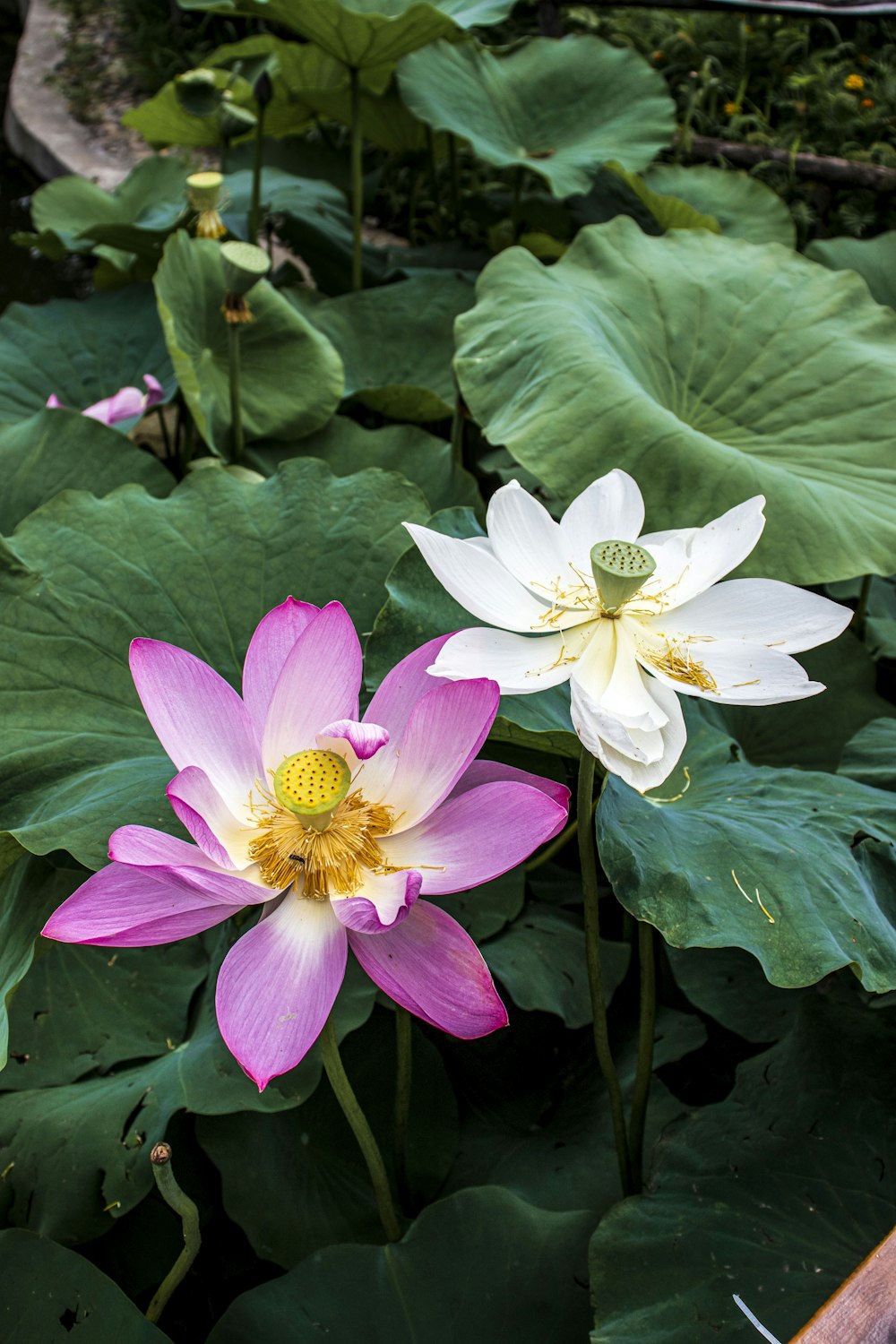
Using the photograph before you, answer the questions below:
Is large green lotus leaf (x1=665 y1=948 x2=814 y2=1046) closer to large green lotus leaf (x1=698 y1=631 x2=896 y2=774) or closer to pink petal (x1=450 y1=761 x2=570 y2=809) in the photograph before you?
Result: large green lotus leaf (x1=698 y1=631 x2=896 y2=774)

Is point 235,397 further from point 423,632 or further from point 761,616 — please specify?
point 761,616

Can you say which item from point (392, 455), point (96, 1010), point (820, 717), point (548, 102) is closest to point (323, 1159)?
point (96, 1010)

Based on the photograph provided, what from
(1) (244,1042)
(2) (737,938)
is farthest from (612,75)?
(1) (244,1042)

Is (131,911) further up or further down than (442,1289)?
further up

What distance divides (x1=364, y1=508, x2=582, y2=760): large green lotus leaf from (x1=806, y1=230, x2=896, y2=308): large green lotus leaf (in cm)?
124

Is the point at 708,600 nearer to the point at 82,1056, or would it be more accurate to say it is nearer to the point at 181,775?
the point at 181,775

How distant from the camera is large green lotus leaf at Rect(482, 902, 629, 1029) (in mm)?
1041

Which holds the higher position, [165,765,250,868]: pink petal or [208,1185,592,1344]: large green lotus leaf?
[165,765,250,868]: pink petal

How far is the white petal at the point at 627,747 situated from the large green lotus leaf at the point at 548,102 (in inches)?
57.8

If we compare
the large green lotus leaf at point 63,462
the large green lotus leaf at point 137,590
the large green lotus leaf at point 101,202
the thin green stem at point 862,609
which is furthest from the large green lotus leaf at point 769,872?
the large green lotus leaf at point 101,202

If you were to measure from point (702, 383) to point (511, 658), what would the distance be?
0.73 meters

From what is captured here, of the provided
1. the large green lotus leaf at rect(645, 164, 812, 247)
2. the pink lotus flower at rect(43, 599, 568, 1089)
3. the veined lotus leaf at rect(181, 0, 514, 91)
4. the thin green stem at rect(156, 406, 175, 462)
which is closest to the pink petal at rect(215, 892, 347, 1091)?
the pink lotus flower at rect(43, 599, 568, 1089)

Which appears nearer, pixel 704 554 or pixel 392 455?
pixel 704 554

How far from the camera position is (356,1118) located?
2.43 ft
